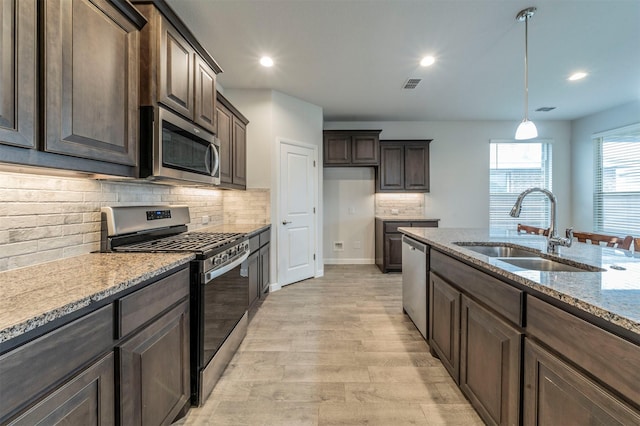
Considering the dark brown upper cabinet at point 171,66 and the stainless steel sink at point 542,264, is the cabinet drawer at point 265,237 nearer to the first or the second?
the dark brown upper cabinet at point 171,66

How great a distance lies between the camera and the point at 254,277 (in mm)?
2846

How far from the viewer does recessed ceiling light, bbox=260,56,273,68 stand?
3.02 m

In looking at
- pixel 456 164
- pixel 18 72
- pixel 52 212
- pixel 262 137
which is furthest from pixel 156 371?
pixel 456 164

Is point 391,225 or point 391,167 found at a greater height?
point 391,167

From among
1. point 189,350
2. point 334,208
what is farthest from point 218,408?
point 334,208

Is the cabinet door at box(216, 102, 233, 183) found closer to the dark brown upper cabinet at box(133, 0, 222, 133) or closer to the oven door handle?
the dark brown upper cabinet at box(133, 0, 222, 133)

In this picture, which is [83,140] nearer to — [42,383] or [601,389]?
[42,383]

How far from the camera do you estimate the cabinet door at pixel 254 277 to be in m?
2.71

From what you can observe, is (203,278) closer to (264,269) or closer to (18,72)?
(18,72)

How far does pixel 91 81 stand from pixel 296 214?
3.00 meters

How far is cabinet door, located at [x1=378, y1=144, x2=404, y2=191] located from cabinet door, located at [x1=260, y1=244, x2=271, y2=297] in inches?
99.6

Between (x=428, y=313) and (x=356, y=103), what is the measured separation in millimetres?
3327

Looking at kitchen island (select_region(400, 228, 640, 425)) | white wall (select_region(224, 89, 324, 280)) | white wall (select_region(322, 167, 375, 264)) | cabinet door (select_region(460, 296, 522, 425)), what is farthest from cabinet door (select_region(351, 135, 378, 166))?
cabinet door (select_region(460, 296, 522, 425))

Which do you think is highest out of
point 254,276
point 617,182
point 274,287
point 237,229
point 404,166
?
point 404,166
